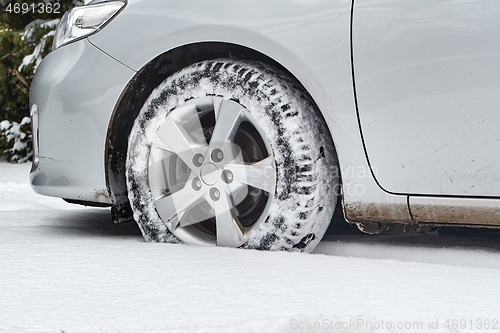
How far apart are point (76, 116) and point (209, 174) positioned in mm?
530

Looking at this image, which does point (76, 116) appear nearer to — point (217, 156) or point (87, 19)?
point (87, 19)

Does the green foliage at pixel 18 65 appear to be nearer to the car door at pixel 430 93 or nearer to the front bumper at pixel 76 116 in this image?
the front bumper at pixel 76 116

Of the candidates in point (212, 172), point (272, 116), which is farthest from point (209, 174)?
point (272, 116)

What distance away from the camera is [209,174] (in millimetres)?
1877

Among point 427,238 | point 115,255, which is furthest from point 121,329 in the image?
point 427,238

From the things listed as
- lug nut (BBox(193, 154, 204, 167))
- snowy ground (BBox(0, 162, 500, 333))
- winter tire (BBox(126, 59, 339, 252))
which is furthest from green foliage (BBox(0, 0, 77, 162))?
lug nut (BBox(193, 154, 204, 167))

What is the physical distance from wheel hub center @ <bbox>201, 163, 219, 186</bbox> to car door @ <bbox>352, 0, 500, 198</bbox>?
46 cm

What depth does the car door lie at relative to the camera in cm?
156

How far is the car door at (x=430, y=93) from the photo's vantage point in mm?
1562

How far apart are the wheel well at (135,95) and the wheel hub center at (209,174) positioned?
37 cm

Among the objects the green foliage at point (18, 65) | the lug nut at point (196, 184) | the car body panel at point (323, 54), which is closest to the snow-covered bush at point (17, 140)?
the green foliage at point (18, 65)

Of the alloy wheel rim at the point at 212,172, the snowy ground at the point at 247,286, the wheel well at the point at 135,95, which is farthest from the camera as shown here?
the wheel well at the point at 135,95

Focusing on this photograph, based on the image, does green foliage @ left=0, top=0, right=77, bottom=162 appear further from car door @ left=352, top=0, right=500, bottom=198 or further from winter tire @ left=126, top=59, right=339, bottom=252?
car door @ left=352, top=0, right=500, bottom=198

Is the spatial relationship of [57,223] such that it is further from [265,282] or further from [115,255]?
[265,282]
